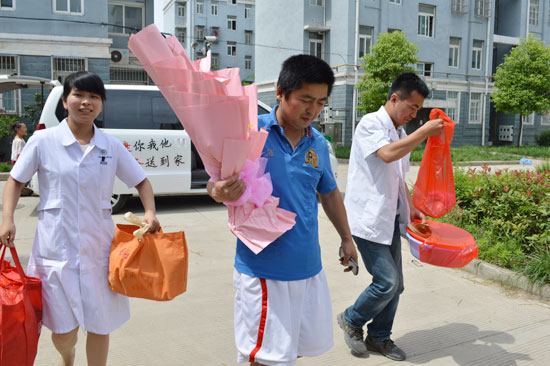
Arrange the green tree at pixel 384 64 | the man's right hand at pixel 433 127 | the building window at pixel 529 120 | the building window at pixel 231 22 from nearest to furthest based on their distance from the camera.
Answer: the man's right hand at pixel 433 127
the green tree at pixel 384 64
the building window at pixel 529 120
the building window at pixel 231 22

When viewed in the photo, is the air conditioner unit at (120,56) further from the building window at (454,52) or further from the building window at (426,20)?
the building window at (454,52)

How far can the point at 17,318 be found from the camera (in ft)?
6.70

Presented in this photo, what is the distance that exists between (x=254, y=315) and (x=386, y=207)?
1255 millimetres

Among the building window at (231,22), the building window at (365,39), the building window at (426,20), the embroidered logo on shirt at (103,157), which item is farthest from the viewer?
the building window at (231,22)

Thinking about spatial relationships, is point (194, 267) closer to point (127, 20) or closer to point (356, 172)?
point (356, 172)

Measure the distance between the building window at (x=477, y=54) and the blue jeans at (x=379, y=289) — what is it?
27649 mm

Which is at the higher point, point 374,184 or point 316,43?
point 316,43

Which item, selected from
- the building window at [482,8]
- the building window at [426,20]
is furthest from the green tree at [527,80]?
the building window at [426,20]

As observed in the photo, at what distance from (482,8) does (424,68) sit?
519cm

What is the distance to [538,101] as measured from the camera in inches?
990

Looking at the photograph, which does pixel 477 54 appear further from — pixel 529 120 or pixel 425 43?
pixel 529 120

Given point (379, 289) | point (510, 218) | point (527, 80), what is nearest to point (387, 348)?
point (379, 289)

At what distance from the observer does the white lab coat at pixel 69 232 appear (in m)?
2.23

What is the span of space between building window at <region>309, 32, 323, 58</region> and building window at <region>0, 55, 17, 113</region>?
1425 cm
